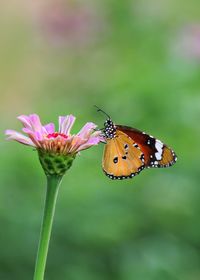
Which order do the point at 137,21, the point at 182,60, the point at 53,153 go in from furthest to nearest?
the point at 137,21
the point at 182,60
the point at 53,153

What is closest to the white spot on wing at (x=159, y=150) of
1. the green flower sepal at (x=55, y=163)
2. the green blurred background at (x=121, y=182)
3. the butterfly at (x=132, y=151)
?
the butterfly at (x=132, y=151)

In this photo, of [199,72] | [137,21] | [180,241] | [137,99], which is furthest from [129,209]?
[137,21]

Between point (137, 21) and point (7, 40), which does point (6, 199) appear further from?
point (7, 40)

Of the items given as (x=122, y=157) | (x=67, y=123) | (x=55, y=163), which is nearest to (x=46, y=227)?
(x=55, y=163)

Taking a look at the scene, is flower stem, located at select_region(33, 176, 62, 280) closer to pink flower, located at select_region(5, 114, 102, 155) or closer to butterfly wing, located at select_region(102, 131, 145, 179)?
pink flower, located at select_region(5, 114, 102, 155)

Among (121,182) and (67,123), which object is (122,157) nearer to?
(67,123)

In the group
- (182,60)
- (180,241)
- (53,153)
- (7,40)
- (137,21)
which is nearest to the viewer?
(53,153)
